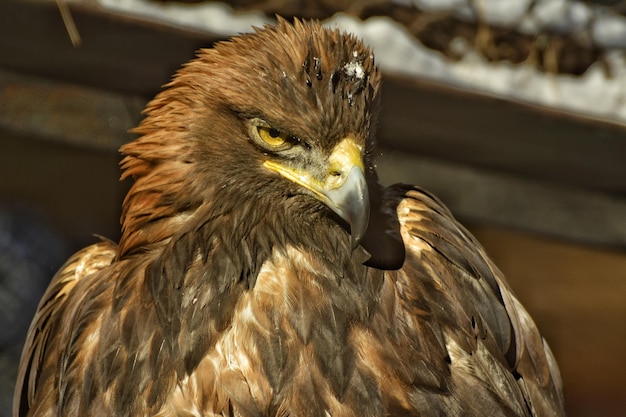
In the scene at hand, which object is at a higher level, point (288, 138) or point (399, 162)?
point (288, 138)

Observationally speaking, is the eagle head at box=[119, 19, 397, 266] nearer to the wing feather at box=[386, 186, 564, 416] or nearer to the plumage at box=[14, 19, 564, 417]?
the plumage at box=[14, 19, 564, 417]

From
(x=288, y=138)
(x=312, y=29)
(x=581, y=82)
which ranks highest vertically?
(x=312, y=29)

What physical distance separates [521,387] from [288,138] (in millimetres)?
976

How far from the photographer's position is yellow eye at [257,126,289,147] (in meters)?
2.50

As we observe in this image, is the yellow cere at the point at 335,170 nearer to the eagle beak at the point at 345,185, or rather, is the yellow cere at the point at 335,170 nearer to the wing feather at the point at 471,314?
the eagle beak at the point at 345,185

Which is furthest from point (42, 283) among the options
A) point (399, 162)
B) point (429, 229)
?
point (429, 229)

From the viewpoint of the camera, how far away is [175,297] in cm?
262

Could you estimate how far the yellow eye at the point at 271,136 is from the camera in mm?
2498

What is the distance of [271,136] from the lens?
2521mm

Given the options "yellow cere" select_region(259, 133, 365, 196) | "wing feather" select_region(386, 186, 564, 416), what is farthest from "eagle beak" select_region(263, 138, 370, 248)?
"wing feather" select_region(386, 186, 564, 416)

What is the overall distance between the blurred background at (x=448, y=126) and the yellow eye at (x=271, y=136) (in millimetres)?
938

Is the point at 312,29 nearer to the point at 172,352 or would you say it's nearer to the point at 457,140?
the point at 172,352

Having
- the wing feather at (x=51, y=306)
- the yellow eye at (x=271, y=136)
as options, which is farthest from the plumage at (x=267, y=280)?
the wing feather at (x=51, y=306)

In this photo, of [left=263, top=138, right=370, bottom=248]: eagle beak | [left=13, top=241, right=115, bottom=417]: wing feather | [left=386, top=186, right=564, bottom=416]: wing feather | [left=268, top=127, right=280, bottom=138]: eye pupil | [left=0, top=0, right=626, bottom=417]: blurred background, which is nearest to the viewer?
[left=263, top=138, right=370, bottom=248]: eagle beak
